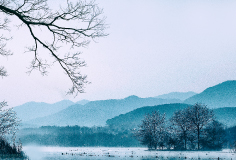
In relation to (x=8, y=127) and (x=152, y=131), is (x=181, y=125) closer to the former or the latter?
(x=152, y=131)

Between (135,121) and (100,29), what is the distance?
151515mm

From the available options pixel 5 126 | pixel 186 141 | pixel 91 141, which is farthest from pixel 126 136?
pixel 5 126

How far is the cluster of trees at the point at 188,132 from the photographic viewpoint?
58.5m

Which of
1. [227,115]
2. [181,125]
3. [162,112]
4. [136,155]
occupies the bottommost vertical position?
[136,155]

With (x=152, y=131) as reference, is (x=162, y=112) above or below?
above

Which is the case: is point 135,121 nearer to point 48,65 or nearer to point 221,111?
point 221,111

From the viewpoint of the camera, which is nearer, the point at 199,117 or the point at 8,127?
the point at 8,127

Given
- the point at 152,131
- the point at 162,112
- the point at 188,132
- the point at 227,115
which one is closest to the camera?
the point at 188,132

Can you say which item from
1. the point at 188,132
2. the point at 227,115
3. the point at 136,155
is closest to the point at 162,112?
the point at 227,115

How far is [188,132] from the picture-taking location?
61.0 m

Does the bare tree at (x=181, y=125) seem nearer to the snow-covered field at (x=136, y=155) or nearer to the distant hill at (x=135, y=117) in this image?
the snow-covered field at (x=136, y=155)

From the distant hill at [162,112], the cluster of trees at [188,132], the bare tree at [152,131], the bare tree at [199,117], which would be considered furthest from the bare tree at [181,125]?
the distant hill at [162,112]

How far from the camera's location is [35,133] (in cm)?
13975

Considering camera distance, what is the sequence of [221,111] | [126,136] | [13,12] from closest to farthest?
[13,12] → [126,136] → [221,111]
